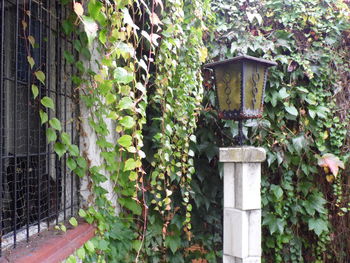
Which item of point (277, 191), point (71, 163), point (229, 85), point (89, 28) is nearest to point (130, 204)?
point (71, 163)

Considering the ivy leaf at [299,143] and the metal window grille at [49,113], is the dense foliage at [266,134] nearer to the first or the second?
the ivy leaf at [299,143]

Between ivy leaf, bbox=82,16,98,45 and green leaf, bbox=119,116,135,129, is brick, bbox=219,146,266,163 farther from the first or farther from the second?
ivy leaf, bbox=82,16,98,45

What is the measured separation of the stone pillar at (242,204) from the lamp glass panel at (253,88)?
0.21 meters

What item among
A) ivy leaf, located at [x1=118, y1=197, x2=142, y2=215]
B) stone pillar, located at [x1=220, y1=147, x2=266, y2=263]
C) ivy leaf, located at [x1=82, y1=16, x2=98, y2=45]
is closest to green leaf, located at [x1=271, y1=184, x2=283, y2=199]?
stone pillar, located at [x1=220, y1=147, x2=266, y2=263]

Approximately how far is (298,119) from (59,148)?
1901mm

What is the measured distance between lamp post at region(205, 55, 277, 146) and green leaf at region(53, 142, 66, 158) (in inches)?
34.0

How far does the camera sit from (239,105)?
65.3 inches

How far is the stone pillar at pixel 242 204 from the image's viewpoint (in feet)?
5.44

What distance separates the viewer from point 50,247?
4.12ft

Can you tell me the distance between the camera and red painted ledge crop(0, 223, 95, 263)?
1.13 m

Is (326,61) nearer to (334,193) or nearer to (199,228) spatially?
(334,193)

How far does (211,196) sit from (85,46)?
1.45 metres

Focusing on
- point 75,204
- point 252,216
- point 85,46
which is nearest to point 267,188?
point 252,216

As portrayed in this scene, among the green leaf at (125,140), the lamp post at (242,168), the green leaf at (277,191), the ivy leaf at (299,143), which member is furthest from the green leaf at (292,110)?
the green leaf at (125,140)
